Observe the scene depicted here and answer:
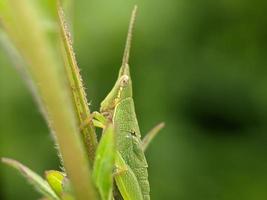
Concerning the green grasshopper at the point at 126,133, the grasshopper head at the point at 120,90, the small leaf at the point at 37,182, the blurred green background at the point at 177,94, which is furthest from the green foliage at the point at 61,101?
the blurred green background at the point at 177,94

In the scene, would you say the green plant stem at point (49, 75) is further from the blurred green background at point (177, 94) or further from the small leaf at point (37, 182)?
the blurred green background at point (177, 94)

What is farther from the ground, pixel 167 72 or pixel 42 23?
pixel 42 23

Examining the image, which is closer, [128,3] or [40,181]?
[40,181]

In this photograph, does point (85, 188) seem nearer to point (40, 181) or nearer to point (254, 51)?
point (40, 181)

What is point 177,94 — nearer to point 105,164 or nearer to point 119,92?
point 119,92

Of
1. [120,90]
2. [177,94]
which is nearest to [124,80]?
[120,90]

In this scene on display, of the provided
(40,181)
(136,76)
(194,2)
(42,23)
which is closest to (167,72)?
(136,76)

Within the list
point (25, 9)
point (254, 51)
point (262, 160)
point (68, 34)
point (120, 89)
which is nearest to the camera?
point (25, 9)
